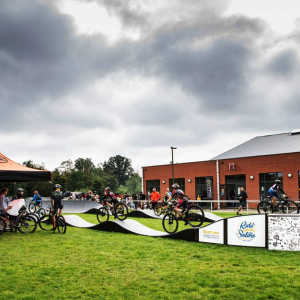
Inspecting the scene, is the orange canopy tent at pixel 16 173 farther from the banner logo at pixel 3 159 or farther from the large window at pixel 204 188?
the large window at pixel 204 188

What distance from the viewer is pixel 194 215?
46.2ft

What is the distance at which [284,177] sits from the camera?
32469 mm

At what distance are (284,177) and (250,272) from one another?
26.9 metres

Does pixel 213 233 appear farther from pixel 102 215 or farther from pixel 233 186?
pixel 233 186

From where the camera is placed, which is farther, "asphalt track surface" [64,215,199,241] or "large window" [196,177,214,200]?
"large window" [196,177,214,200]

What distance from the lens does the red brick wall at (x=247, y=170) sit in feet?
105

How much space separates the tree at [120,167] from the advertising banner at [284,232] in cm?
14489

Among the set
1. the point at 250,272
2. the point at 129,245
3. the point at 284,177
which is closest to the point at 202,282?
the point at 250,272

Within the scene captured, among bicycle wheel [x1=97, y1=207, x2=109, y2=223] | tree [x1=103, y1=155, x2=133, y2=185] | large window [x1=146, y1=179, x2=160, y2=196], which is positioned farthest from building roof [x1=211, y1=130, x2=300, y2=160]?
tree [x1=103, y1=155, x2=133, y2=185]

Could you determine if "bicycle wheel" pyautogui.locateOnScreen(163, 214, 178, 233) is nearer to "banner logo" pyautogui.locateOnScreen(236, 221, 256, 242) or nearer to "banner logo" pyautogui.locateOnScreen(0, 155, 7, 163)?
"banner logo" pyautogui.locateOnScreen(236, 221, 256, 242)

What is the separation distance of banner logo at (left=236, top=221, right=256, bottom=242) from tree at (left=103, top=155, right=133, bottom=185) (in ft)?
473

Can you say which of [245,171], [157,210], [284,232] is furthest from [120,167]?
[284,232]

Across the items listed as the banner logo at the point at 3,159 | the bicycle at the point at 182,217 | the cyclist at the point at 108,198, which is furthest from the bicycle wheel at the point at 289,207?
the banner logo at the point at 3,159

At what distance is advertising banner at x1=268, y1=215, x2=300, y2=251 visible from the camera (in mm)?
9734
